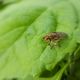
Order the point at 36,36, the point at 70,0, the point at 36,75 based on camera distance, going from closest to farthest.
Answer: the point at 36,75, the point at 36,36, the point at 70,0

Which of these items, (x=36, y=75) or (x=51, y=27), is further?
(x=51, y=27)

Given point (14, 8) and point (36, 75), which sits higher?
point (14, 8)

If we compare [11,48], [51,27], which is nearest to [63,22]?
[51,27]

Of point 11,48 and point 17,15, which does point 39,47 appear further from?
point 17,15

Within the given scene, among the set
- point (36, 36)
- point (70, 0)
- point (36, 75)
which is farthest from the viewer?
point (70, 0)

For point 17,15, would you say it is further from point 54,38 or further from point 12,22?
point 54,38

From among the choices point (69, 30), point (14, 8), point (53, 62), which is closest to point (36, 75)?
point (53, 62)

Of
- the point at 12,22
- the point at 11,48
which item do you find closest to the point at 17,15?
A: the point at 12,22

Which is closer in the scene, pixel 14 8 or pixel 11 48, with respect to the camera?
pixel 11 48
